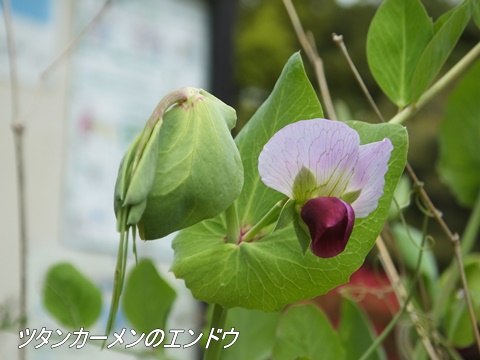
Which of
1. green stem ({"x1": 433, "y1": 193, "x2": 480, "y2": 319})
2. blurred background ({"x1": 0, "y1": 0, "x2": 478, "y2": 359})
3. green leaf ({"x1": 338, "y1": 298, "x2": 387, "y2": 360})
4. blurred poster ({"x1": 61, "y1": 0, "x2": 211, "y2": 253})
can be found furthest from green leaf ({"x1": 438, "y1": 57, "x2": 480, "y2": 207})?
blurred poster ({"x1": 61, "y1": 0, "x2": 211, "y2": 253})

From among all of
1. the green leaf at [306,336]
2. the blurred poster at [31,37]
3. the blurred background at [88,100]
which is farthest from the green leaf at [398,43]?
the blurred poster at [31,37]

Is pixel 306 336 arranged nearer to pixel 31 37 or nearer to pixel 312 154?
pixel 312 154

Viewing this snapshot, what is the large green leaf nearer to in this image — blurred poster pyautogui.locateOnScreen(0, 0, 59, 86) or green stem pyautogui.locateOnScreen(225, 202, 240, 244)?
green stem pyautogui.locateOnScreen(225, 202, 240, 244)

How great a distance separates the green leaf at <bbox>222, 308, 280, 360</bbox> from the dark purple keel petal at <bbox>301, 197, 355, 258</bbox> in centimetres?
18

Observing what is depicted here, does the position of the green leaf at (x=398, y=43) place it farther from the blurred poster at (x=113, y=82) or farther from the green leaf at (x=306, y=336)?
the blurred poster at (x=113, y=82)

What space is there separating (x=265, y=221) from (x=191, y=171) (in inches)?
1.9

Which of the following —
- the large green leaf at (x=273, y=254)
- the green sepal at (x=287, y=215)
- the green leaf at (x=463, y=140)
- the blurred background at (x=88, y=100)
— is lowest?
the blurred background at (x=88, y=100)

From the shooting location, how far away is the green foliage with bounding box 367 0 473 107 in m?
0.31

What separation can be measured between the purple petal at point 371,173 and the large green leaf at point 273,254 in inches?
0.8

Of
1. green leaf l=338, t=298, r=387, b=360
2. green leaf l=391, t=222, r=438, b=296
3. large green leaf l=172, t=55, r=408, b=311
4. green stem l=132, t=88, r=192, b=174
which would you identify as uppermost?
green stem l=132, t=88, r=192, b=174

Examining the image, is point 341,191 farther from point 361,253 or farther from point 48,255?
point 48,255

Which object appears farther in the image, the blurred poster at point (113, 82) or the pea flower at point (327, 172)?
the blurred poster at point (113, 82)

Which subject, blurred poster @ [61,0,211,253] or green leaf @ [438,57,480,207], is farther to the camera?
blurred poster @ [61,0,211,253]

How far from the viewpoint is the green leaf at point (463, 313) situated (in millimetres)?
438
